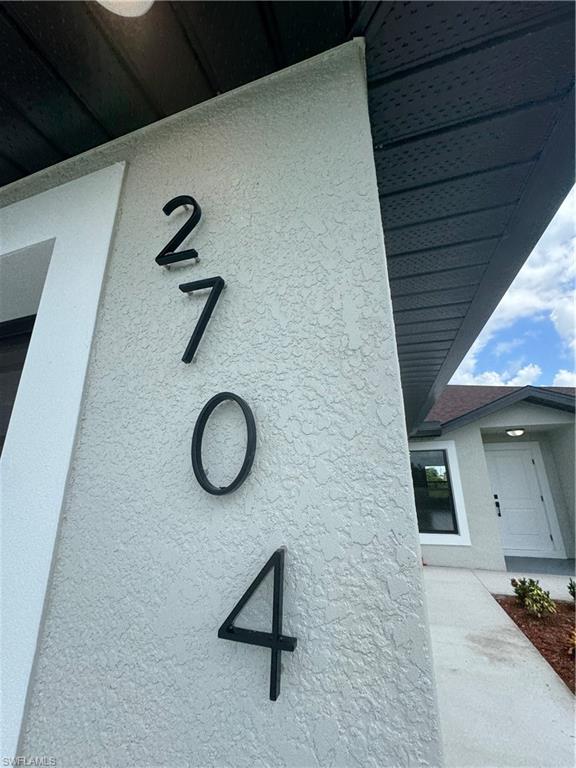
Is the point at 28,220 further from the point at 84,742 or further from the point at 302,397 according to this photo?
the point at 84,742

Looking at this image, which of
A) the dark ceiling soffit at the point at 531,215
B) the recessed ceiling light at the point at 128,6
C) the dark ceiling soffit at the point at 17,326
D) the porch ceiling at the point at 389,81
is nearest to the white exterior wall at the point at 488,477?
the dark ceiling soffit at the point at 531,215

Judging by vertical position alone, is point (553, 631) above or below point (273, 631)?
below

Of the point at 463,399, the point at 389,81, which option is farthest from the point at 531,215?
the point at 463,399

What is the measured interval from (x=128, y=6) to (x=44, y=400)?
4.16 ft

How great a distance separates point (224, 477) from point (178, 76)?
1.42 metres

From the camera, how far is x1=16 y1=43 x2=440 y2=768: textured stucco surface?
69 cm

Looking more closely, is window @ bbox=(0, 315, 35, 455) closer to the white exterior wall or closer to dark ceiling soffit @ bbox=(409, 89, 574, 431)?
dark ceiling soffit @ bbox=(409, 89, 574, 431)

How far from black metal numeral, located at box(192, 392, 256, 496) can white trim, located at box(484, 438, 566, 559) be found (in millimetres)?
10290

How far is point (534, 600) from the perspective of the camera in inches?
185

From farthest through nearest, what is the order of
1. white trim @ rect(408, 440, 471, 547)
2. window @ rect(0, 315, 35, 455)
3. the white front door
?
the white front door, white trim @ rect(408, 440, 471, 547), window @ rect(0, 315, 35, 455)

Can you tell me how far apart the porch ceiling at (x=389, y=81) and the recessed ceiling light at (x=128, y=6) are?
0.12ft

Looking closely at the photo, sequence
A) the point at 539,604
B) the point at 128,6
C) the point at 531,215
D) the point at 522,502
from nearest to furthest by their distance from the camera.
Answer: the point at 128,6, the point at 531,215, the point at 539,604, the point at 522,502

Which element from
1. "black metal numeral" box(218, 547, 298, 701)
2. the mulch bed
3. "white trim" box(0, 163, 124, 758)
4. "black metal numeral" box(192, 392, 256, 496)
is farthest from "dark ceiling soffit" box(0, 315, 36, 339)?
the mulch bed

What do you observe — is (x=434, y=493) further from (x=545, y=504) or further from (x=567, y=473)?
(x=567, y=473)
